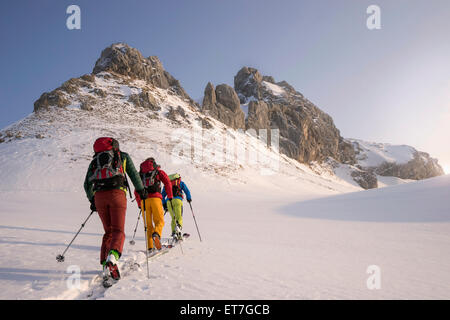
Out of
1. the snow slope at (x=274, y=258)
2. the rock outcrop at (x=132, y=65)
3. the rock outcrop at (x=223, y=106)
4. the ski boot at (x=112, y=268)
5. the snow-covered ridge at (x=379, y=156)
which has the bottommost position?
the snow slope at (x=274, y=258)

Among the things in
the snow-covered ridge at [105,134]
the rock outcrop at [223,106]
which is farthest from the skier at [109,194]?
the rock outcrop at [223,106]

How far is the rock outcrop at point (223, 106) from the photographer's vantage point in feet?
Result: 235

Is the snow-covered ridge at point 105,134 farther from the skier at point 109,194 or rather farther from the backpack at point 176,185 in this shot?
the skier at point 109,194

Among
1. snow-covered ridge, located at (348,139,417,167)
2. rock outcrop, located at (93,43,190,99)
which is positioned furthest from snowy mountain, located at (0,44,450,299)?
snow-covered ridge, located at (348,139,417,167)

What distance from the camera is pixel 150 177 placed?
5.30 meters

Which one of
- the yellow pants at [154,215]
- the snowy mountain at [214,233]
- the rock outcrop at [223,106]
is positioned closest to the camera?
the snowy mountain at [214,233]

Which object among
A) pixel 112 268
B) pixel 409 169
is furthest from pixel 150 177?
pixel 409 169

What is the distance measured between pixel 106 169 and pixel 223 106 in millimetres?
75338

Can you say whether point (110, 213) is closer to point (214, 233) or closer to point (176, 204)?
point (176, 204)

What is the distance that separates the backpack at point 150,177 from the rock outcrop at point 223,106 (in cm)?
6417

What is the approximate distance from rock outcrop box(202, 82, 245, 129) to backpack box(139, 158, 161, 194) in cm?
6417

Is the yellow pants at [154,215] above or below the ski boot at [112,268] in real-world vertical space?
above
